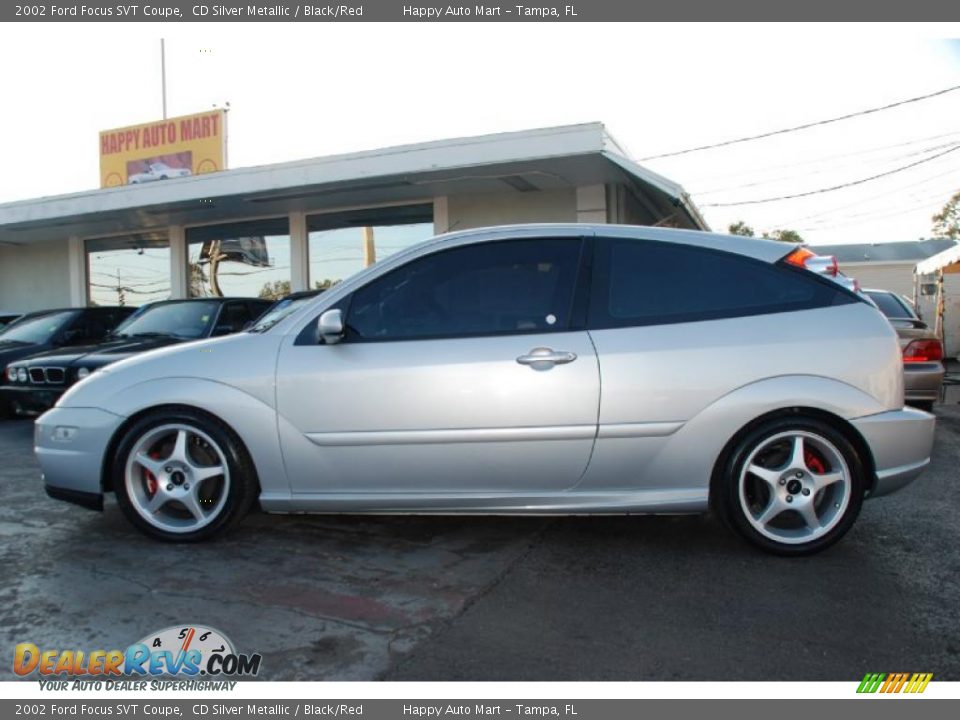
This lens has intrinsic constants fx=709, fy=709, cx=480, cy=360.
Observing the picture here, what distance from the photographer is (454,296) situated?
3570 millimetres

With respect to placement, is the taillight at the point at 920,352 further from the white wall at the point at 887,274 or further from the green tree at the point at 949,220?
the green tree at the point at 949,220

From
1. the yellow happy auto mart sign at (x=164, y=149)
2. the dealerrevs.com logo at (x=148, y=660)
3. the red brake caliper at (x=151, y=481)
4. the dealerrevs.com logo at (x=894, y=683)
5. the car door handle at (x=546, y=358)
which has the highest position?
the yellow happy auto mart sign at (x=164, y=149)

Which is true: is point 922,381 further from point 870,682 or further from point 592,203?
point 592,203

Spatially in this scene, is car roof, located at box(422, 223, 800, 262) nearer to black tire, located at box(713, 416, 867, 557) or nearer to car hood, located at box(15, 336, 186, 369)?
black tire, located at box(713, 416, 867, 557)

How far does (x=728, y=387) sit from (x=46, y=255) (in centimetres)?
1723

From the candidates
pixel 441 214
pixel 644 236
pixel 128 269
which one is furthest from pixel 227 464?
pixel 128 269

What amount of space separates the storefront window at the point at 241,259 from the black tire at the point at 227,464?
9143mm

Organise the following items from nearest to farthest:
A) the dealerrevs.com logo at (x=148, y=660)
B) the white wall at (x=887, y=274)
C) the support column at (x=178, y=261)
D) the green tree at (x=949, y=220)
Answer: the dealerrevs.com logo at (x=148, y=660) < the support column at (x=178, y=261) < the white wall at (x=887, y=274) < the green tree at (x=949, y=220)

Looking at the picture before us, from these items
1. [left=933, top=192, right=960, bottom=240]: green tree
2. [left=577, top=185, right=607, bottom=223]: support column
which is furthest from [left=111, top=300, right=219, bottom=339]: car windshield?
[left=933, top=192, right=960, bottom=240]: green tree

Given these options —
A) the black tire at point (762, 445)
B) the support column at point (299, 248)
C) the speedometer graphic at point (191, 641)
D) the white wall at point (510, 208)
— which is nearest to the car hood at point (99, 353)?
the speedometer graphic at point (191, 641)

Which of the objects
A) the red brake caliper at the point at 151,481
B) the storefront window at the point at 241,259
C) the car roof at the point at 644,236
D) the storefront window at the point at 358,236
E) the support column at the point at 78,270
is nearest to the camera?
the car roof at the point at 644,236

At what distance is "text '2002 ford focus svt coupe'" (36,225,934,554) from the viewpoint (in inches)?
131

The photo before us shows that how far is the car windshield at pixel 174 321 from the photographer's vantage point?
292 inches

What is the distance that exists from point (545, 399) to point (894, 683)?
1694 millimetres
